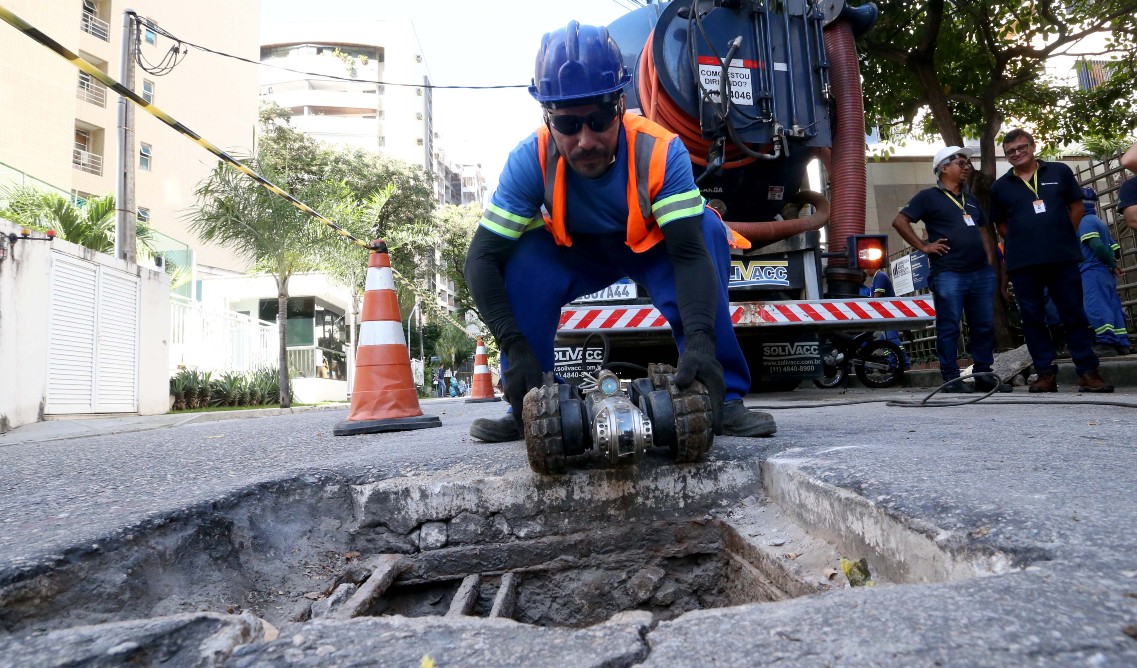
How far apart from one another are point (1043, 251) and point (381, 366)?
4.26 m

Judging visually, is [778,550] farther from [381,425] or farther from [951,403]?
[951,403]

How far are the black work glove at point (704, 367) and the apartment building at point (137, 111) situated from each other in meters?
11.1

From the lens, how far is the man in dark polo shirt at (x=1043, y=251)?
464cm

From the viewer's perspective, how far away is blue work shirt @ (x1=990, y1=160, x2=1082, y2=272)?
4.64 metres

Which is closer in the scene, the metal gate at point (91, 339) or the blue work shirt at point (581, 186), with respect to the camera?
the blue work shirt at point (581, 186)

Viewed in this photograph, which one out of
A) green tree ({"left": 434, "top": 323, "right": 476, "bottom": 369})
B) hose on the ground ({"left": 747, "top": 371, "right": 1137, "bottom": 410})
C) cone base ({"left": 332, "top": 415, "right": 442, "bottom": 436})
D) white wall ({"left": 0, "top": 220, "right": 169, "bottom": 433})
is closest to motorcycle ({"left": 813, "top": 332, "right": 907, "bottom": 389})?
hose on the ground ({"left": 747, "top": 371, "right": 1137, "bottom": 410})

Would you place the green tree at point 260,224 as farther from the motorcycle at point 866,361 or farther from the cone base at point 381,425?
the cone base at point 381,425

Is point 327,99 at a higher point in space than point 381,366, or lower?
higher

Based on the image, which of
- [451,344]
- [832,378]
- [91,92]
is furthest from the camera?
[451,344]

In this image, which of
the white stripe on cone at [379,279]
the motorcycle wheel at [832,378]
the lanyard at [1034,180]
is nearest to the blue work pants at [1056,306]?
the lanyard at [1034,180]

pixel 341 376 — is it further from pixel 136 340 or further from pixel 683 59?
pixel 683 59

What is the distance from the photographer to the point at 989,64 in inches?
382

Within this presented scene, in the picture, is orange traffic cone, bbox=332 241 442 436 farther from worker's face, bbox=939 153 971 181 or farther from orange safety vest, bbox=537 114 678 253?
worker's face, bbox=939 153 971 181

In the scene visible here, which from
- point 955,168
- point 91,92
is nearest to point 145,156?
point 91,92
